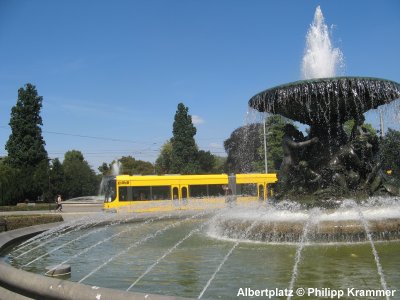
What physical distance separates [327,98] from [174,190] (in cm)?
1814

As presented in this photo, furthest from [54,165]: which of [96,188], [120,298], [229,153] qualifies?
[120,298]

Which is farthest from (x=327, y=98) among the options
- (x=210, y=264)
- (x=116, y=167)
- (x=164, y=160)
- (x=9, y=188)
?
(x=116, y=167)

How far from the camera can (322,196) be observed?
1192 cm

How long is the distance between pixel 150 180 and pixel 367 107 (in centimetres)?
1772

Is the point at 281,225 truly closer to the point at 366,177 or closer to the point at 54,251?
the point at 366,177

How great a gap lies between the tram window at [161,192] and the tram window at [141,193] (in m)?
0.31

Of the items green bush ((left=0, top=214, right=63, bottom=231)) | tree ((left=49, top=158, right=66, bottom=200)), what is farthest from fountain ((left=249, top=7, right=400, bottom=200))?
tree ((left=49, top=158, right=66, bottom=200))

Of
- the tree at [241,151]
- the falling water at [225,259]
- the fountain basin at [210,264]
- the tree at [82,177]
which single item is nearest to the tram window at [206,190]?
the fountain basin at [210,264]

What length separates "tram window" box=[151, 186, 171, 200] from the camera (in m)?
28.8

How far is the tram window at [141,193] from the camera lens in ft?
93.0

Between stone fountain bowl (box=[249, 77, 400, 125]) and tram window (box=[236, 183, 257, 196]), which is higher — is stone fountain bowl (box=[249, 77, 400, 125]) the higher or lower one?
the higher one

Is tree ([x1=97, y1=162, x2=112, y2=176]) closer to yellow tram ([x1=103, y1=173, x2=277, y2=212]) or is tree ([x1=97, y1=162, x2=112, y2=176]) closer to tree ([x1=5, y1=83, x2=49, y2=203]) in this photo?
tree ([x1=5, y1=83, x2=49, y2=203])

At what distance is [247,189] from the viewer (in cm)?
3108

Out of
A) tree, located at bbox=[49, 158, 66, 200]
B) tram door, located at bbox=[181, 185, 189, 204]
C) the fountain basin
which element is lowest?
the fountain basin
